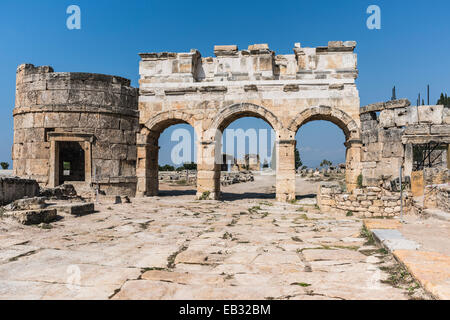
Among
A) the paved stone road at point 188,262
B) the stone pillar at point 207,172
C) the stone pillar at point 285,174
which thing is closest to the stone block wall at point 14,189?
the paved stone road at point 188,262

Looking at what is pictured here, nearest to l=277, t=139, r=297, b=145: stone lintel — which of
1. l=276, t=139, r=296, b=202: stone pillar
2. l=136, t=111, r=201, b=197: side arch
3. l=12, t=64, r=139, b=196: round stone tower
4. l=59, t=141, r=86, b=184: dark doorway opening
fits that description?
l=276, t=139, r=296, b=202: stone pillar

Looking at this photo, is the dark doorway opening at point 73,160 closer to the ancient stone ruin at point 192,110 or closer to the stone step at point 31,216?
the ancient stone ruin at point 192,110

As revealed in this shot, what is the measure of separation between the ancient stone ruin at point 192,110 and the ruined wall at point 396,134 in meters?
0.08

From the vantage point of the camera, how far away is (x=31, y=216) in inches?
267

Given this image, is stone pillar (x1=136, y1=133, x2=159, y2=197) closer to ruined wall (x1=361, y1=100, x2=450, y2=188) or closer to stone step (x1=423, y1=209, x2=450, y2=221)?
ruined wall (x1=361, y1=100, x2=450, y2=188)

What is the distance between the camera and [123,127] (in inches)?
569

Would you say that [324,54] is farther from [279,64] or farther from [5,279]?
[5,279]

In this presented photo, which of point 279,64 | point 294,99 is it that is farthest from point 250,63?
point 294,99

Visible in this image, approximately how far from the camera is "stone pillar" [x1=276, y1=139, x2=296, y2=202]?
13.7 metres

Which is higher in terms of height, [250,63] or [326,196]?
[250,63]

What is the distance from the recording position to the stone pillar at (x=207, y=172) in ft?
46.2

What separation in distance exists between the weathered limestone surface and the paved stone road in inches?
274

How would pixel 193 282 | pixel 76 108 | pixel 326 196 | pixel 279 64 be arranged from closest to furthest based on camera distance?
1. pixel 193 282
2. pixel 326 196
3. pixel 76 108
4. pixel 279 64

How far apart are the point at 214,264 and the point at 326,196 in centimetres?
700
